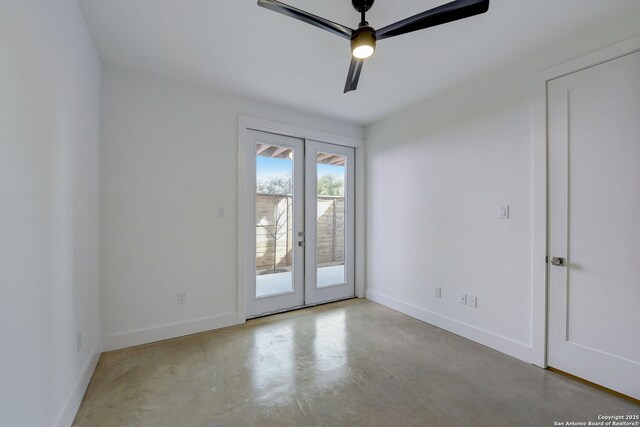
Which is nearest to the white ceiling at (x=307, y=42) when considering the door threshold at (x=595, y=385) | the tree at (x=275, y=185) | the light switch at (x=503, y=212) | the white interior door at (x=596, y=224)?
the white interior door at (x=596, y=224)

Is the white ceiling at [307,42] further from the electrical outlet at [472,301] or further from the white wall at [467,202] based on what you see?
the electrical outlet at [472,301]

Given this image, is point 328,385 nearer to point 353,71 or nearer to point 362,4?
point 353,71

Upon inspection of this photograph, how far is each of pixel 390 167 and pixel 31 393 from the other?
12.0 ft

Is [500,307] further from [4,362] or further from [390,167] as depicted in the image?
[4,362]

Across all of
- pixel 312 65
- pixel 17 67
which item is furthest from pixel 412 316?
pixel 17 67

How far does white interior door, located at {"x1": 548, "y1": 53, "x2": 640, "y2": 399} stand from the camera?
6.12ft

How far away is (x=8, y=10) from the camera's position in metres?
1.05

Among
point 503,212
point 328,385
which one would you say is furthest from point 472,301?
point 328,385

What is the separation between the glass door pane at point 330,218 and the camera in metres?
3.87

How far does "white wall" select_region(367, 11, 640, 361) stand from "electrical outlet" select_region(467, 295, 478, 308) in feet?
0.16

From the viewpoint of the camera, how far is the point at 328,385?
6.62 feet

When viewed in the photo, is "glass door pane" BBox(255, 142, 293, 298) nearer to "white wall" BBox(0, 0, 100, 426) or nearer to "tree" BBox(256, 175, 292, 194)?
"tree" BBox(256, 175, 292, 194)

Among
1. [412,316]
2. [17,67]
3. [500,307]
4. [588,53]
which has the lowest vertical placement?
[412,316]

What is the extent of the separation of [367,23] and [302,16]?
394 mm
